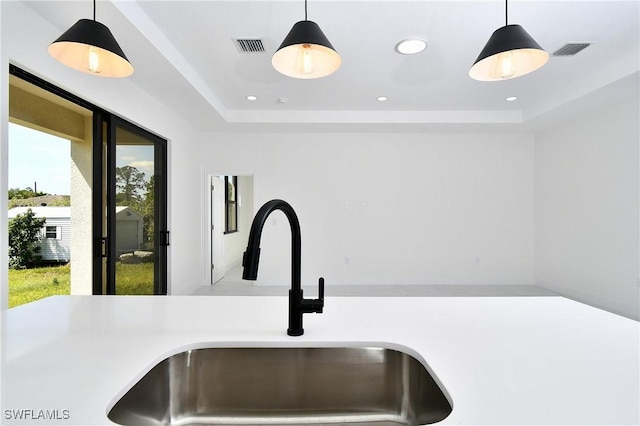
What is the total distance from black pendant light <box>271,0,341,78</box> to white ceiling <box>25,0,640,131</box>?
1.10 metres

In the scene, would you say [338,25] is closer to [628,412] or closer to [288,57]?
[288,57]

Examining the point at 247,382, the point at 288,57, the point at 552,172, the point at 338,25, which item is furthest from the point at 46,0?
the point at 552,172

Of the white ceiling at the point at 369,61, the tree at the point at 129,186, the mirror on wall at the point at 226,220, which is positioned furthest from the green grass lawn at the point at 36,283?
the mirror on wall at the point at 226,220

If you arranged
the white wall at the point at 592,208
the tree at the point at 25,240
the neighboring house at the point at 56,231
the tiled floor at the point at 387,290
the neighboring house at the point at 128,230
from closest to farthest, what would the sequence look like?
the tree at the point at 25,240
the neighboring house at the point at 56,231
the neighboring house at the point at 128,230
the white wall at the point at 592,208
the tiled floor at the point at 387,290

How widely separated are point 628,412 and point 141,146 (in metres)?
4.40

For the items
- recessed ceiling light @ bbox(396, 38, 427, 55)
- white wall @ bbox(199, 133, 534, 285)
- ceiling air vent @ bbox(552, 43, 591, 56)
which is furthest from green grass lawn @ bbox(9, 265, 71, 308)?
ceiling air vent @ bbox(552, 43, 591, 56)

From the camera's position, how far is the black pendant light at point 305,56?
150 cm

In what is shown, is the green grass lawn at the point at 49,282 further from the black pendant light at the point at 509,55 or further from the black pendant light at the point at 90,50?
the black pendant light at the point at 509,55

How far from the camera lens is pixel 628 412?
53 centimetres

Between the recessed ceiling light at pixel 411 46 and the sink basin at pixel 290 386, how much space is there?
9.84 feet

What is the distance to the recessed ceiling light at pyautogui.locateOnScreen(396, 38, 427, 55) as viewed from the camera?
297cm

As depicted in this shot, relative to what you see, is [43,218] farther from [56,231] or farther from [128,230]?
[128,230]

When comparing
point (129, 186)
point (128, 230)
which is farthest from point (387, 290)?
point (129, 186)

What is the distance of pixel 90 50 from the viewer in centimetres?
158
